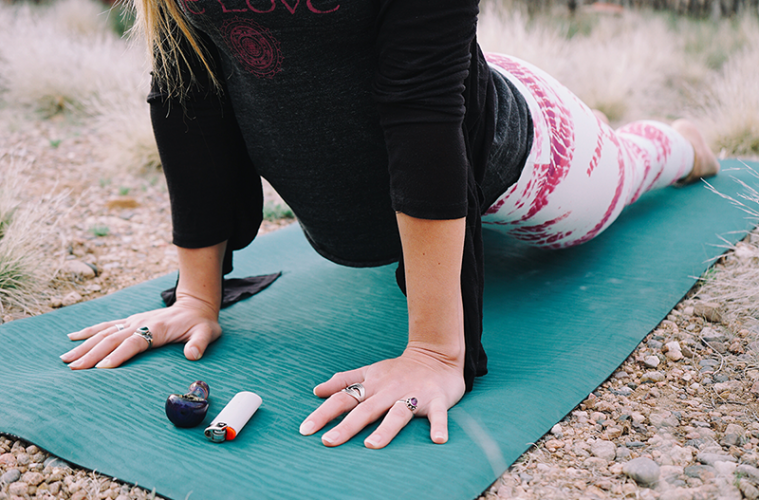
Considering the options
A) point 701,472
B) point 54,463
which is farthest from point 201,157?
point 701,472

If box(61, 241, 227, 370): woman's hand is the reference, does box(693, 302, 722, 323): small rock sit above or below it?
below

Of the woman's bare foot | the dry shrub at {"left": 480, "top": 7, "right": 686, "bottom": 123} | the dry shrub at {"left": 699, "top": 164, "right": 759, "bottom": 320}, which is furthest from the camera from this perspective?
the dry shrub at {"left": 480, "top": 7, "right": 686, "bottom": 123}

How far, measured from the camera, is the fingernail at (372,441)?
1086mm

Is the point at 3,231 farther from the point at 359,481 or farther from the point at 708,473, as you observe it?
the point at 708,473

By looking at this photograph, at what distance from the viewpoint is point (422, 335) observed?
1.20m

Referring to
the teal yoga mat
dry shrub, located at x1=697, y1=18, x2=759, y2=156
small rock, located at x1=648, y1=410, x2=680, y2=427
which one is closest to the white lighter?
the teal yoga mat

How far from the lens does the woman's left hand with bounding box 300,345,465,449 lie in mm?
1109

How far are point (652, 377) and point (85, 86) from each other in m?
4.46

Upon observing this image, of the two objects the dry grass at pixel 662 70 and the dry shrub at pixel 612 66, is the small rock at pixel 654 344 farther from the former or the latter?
the dry shrub at pixel 612 66

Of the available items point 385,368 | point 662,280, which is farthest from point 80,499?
point 662,280

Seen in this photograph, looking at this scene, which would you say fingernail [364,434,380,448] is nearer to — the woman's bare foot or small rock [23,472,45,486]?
small rock [23,472,45,486]

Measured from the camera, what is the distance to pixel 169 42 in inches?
51.3

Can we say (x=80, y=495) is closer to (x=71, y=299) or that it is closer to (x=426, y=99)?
(x=426, y=99)

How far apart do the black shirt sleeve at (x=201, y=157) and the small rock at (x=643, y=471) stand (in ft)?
3.49
